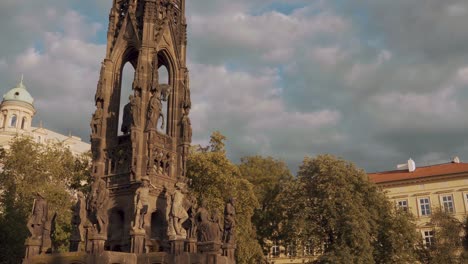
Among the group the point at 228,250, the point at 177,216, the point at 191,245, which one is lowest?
the point at 228,250

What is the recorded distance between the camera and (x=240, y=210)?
2873 cm

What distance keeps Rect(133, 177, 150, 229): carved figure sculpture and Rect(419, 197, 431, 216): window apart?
35.4 meters

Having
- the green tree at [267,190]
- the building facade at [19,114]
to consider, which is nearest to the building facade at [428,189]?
the green tree at [267,190]

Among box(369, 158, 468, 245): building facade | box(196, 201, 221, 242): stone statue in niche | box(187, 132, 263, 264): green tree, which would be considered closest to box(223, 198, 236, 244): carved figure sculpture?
box(196, 201, 221, 242): stone statue in niche

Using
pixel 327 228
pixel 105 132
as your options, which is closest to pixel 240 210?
pixel 327 228

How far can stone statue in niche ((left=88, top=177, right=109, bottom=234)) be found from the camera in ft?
42.4

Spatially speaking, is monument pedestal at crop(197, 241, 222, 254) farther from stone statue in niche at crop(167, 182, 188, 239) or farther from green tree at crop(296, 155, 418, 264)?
green tree at crop(296, 155, 418, 264)

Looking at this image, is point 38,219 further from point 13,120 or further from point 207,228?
point 13,120

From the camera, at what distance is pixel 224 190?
93.4 ft

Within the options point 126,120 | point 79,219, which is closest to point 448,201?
point 126,120

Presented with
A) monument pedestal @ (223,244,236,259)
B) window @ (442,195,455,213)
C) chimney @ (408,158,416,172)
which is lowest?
monument pedestal @ (223,244,236,259)

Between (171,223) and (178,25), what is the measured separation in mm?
7984

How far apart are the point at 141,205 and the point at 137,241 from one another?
0.96m

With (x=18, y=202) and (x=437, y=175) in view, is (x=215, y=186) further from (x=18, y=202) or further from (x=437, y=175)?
(x=437, y=175)
